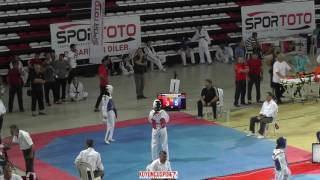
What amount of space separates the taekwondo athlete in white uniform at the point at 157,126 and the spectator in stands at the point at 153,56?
12186mm

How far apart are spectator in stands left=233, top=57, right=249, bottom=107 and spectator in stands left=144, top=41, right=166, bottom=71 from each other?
22.3 ft

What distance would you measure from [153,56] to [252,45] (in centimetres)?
415

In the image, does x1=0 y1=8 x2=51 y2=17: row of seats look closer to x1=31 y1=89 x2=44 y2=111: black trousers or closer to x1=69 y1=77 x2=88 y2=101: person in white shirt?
x1=69 y1=77 x2=88 y2=101: person in white shirt

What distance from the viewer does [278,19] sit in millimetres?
31469

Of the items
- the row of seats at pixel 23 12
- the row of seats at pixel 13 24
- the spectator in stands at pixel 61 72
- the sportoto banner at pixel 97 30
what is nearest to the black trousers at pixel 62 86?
the spectator in stands at pixel 61 72

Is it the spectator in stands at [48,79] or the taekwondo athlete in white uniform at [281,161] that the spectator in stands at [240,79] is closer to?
the spectator in stands at [48,79]

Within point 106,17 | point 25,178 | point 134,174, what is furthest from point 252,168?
point 106,17

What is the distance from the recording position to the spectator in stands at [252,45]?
2806 cm

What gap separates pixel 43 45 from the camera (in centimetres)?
2811

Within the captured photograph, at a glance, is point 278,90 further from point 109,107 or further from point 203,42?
point 203,42

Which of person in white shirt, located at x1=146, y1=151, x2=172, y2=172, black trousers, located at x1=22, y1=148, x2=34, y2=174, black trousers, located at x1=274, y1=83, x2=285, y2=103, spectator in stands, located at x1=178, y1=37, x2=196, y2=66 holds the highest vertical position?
spectator in stands, located at x1=178, y1=37, x2=196, y2=66

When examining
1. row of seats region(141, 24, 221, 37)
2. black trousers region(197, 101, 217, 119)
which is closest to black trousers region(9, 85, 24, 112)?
black trousers region(197, 101, 217, 119)

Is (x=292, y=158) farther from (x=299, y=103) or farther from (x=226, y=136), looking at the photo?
(x=299, y=103)

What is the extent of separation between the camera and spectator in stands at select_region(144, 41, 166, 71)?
28.5 metres
